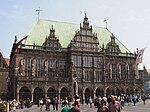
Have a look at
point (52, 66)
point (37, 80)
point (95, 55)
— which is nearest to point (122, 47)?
point (95, 55)

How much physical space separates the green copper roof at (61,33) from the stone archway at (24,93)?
31.1ft

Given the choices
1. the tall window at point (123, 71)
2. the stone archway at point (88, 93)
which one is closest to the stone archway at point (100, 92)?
the stone archway at point (88, 93)

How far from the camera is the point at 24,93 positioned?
50.5 m

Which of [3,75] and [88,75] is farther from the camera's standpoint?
[3,75]

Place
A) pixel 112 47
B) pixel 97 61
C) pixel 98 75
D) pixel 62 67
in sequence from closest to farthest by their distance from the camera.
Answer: pixel 62 67 → pixel 98 75 → pixel 97 61 → pixel 112 47

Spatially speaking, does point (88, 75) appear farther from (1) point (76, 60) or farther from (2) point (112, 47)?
(2) point (112, 47)

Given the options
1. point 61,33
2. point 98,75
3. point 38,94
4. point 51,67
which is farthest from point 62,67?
point 61,33

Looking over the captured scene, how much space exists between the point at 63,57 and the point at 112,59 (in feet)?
40.8

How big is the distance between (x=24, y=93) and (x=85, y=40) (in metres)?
17.6

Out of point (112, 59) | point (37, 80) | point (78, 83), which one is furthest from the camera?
point (112, 59)

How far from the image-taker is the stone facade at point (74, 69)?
168 feet

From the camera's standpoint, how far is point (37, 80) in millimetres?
50875

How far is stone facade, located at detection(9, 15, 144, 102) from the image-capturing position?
5106cm

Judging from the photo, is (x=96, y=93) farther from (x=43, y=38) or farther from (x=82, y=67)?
(x=43, y=38)
